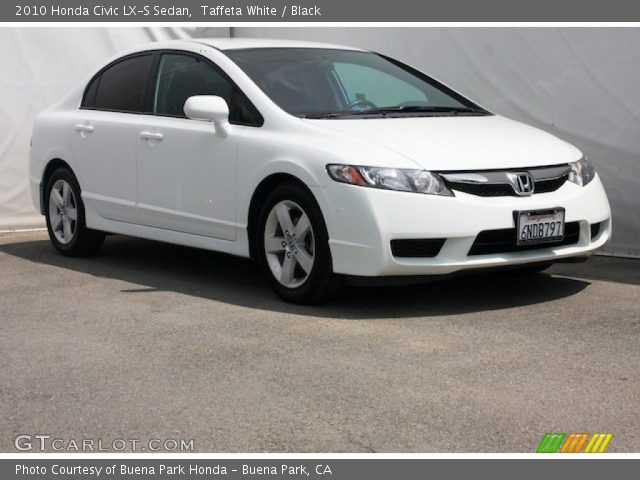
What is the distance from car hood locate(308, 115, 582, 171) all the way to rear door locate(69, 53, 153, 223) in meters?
1.79

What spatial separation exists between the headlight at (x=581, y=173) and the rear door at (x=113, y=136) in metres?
2.97

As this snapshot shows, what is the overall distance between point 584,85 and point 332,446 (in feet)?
18.6

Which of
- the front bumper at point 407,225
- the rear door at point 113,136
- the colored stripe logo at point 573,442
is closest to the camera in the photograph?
the colored stripe logo at point 573,442

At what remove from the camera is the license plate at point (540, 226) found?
6.73 m

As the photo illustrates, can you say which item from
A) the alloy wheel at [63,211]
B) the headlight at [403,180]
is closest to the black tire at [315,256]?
the headlight at [403,180]

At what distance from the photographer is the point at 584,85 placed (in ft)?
30.8

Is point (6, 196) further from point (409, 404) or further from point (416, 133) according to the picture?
point (409, 404)

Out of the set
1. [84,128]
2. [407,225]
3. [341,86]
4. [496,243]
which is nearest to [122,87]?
[84,128]

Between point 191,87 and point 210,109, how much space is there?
2.35ft

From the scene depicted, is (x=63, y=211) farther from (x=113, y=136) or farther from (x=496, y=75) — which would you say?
(x=496, y=75)

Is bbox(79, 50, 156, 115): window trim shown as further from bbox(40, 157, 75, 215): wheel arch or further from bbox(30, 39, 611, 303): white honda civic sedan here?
bbox(40, 157, 75, 215): wheel arch

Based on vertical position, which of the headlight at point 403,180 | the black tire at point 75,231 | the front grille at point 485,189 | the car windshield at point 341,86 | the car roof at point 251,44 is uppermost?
the car roof at point 251,44

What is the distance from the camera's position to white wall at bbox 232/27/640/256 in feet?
30.0

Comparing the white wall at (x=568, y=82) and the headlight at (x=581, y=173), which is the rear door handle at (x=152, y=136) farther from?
the white wall at (x=568, y=82)
